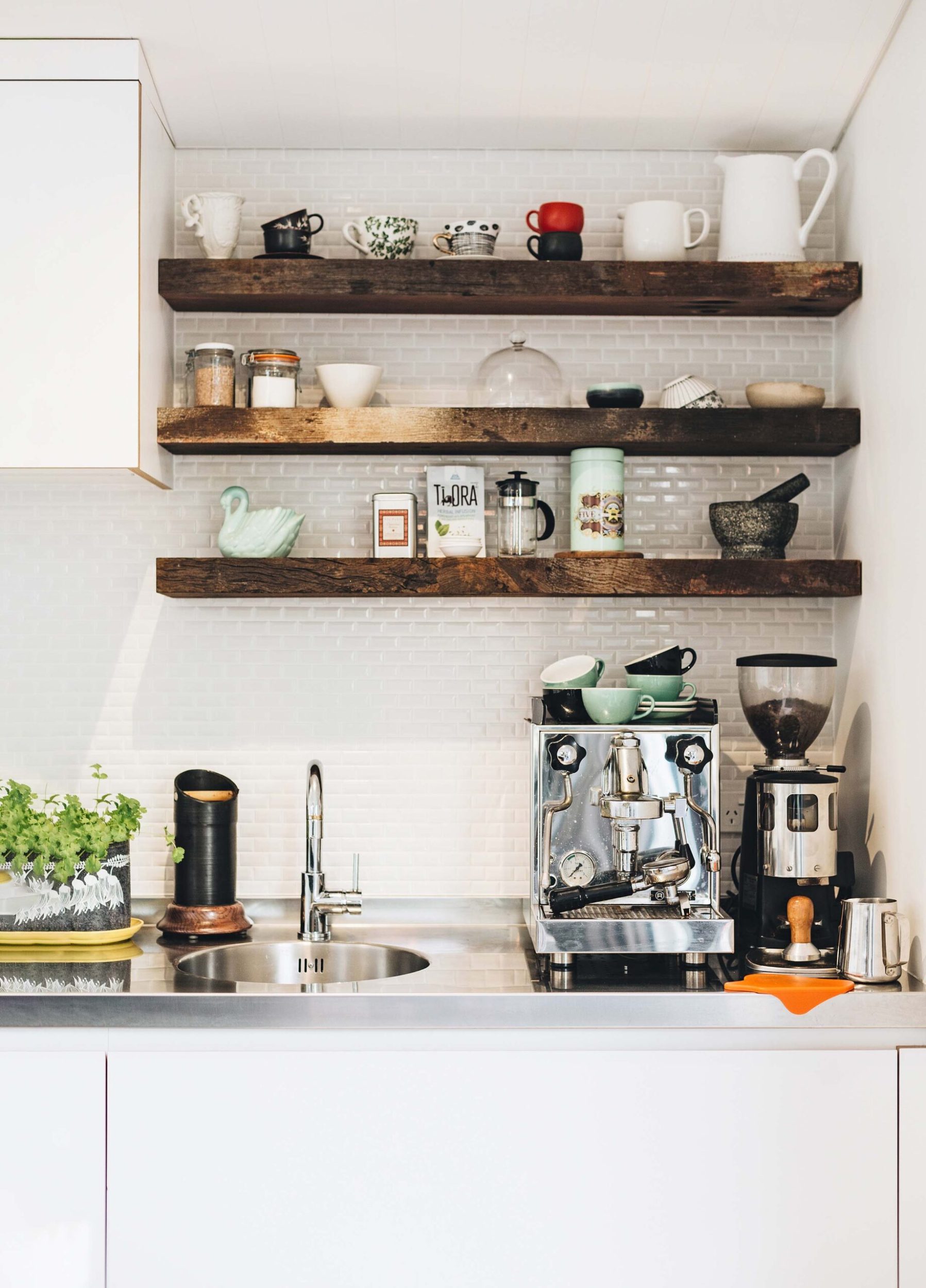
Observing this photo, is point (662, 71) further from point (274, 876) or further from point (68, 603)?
point (274, 876)

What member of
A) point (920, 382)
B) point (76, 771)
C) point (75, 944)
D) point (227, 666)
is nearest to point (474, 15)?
point (920, 382)

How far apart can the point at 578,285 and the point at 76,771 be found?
1383 mm

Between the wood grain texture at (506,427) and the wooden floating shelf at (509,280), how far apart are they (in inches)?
8.6

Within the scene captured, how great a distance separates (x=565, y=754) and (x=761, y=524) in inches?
23.7

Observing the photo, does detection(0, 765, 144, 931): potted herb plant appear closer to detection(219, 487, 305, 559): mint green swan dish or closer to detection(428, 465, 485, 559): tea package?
detection(219, 487, 305, 559): mint green swan dish

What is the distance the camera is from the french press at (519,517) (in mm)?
2338

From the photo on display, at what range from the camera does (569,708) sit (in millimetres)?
2176

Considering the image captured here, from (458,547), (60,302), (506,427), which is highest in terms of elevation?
(60,302)

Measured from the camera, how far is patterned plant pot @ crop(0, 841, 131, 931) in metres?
2.17

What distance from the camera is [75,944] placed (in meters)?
2.17

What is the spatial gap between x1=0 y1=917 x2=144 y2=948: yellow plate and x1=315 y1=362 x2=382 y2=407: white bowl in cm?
108

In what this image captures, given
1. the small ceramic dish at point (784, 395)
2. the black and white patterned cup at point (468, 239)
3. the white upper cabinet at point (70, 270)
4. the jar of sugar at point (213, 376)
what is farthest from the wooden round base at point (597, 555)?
the white upper cabinet at point (70, 270)

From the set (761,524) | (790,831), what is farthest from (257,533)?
(790,831)

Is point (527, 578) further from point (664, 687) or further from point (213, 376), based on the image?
point (213, 376)
